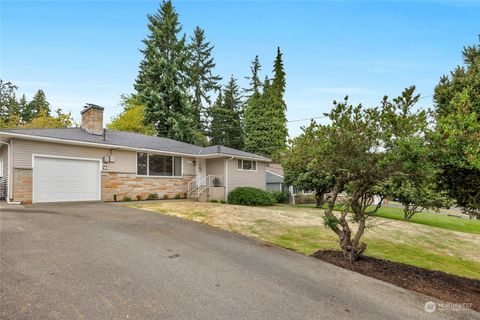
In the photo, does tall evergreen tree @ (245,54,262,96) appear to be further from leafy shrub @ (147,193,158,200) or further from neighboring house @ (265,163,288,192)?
leafy shrub @ (147,193,158,200)

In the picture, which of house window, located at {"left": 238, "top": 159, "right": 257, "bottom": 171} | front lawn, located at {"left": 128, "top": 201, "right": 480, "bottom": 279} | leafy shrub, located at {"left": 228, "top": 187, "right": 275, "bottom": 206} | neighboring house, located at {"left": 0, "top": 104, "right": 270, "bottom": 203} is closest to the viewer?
front lawn, located at {"left": 128, "top": 201, "right": 480, "bottom": 279}

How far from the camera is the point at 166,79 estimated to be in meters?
26.9

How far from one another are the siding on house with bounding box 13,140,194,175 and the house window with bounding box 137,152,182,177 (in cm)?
42

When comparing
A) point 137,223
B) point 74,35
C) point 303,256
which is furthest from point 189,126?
point 303,256

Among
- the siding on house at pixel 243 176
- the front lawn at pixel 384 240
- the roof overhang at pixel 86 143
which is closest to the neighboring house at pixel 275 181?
the siding on house at pixel 243 176

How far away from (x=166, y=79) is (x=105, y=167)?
56.5ft

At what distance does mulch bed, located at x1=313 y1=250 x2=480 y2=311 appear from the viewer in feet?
12.7

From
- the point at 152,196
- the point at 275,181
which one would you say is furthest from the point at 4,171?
the point at 275,181

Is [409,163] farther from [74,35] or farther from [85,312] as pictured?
[74,35]

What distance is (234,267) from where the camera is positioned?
4457mm

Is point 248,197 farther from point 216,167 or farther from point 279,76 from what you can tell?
point 279,76

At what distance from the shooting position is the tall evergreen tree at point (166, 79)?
26.5 metres

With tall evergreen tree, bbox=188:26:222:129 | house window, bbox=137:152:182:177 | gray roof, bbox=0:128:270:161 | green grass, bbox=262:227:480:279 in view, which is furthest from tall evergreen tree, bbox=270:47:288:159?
green grass, bbox=262:227:480:279

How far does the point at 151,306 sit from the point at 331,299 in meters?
2.39
